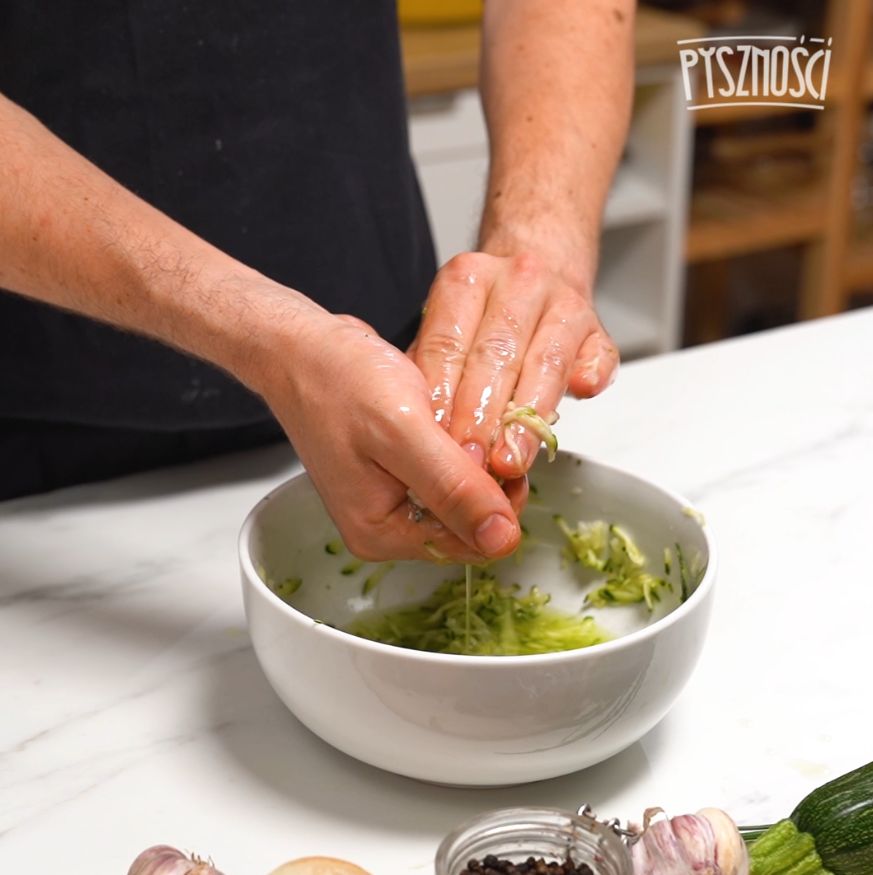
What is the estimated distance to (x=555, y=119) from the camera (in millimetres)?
1167

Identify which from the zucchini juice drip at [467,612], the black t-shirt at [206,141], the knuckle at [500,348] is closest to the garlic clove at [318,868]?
the zucchini juice drip at [467,612]

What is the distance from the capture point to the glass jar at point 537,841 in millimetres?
607

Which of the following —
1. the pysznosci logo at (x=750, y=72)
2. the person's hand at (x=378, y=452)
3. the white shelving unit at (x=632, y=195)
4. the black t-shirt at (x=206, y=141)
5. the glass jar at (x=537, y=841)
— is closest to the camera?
the glass jar at (x=537, y=841)

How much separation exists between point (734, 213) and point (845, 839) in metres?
2.29

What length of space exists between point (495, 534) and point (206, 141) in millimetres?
557

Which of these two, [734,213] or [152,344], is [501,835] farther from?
[734,213]

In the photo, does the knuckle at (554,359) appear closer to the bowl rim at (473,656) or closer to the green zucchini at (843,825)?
the bowl rim at (473,656)

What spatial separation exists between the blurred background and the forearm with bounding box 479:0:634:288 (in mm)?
905

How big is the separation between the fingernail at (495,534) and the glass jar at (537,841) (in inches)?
7.0

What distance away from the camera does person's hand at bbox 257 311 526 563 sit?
737 mm

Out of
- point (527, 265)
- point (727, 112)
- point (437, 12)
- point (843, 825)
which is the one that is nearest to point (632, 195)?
point (727, 112)

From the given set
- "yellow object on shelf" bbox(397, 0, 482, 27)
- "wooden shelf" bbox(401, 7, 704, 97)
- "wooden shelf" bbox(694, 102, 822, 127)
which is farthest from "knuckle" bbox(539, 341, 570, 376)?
"wooden shelf" bbox(694, 102, 822, 127)

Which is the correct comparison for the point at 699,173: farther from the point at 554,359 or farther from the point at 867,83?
the point at 554,359

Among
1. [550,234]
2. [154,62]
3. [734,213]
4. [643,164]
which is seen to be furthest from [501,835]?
[734,213]
